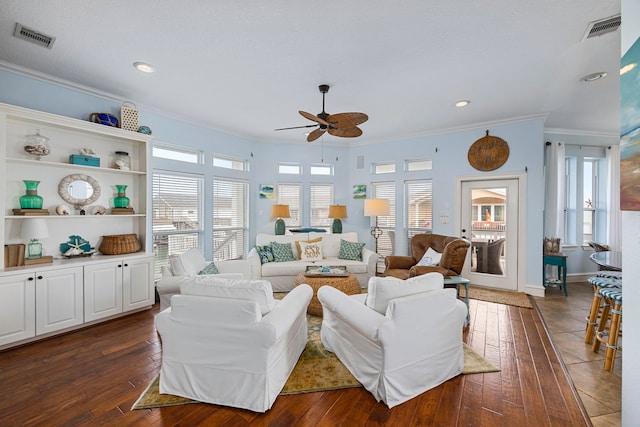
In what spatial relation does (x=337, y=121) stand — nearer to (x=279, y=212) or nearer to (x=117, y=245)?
(x=279, y=212)

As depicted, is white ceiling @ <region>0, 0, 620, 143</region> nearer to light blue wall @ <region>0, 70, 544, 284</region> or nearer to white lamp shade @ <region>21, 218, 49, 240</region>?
light blue wall @ <region>0, 70, 544, 284</region>

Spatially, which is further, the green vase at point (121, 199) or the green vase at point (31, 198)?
the green vase at point (121, 199)

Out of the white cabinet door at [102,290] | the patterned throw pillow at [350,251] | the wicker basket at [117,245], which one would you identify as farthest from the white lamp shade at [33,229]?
the patterned throw pillow at [350,251]

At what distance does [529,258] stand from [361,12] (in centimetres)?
455

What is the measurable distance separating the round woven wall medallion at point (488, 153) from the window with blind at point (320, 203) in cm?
287

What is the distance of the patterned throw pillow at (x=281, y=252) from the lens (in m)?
Result: 5.04

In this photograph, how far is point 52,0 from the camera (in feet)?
7.04

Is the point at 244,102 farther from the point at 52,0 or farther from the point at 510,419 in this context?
the point at 510,419

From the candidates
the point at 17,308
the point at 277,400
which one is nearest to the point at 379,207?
the point at 277,400

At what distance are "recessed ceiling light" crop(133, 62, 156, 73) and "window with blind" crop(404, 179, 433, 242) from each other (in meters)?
4.63

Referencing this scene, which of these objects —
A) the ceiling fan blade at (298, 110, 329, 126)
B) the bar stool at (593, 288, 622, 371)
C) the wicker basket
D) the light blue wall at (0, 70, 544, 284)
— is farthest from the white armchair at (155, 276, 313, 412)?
the light blue wall at (0, 70, 544, 284)

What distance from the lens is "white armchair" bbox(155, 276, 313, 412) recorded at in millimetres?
1939

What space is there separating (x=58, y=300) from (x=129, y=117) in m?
2.37

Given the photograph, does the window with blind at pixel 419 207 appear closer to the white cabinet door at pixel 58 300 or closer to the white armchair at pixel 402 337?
the white armchair at pixel 402 337
